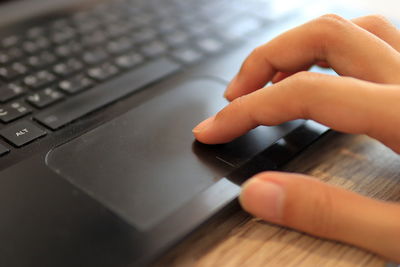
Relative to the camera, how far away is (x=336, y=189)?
1.10ft

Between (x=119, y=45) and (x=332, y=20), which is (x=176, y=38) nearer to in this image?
(x=119, y=45)

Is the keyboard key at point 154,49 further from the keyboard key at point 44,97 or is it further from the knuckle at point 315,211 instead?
the knuckle at point 315,211

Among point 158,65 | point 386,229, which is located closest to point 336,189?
point 386,229

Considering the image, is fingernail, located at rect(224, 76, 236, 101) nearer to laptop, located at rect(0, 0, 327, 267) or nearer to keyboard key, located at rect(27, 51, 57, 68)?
laptop, located at rect(0, 0, 327, 267)

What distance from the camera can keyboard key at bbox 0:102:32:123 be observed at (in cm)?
43

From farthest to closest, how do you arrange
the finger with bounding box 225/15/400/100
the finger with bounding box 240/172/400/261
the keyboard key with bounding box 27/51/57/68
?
the keyboard key with bounding box 27/51/57/68 < the finger with bounding box 225/15/400/100 < the finger with bounding box 240/172/400/261

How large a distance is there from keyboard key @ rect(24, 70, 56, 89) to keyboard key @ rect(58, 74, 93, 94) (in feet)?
0.05

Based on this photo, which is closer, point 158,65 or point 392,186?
point 392,186

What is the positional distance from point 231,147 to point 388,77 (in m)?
0.16

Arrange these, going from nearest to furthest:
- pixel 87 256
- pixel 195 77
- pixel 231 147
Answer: pixel 87 256 → pixel 231 147 → pixel 195 77

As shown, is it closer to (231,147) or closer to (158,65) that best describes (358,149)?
(231,147)

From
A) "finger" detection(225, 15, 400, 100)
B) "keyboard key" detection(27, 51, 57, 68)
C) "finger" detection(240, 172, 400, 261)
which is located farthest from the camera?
"keyboard key" detection(27, 51, 57, 68)

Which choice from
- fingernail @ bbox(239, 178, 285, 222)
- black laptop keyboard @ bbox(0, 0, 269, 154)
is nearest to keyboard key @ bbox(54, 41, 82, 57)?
black laptop keyboard @ bbox(0, 0, 269, 154)

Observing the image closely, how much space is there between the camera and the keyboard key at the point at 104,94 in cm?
44
